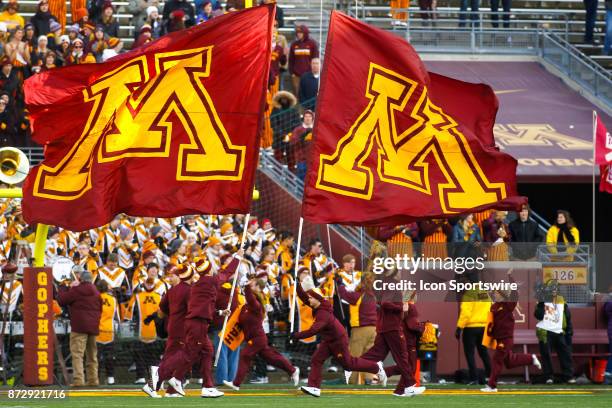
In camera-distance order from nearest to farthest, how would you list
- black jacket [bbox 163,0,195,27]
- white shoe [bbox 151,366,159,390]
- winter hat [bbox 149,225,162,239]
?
white shoe [bbox 151,366,159,390], winter hat [bbox 149,225,162,239], black jacket [bbox 163,0,195,27]

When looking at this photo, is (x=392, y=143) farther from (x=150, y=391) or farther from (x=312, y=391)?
(x=150, y=391)

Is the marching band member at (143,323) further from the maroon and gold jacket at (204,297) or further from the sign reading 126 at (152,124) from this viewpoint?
the sign reading 126 at (152,124)

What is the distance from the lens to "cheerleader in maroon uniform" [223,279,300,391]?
21.0m

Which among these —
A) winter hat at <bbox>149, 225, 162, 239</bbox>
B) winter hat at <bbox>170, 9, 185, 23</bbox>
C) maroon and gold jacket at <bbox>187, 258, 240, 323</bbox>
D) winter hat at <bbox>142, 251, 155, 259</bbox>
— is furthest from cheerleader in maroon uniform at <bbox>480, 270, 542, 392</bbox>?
winter hat at <bbox>170, 9, 185, 23</bbox>

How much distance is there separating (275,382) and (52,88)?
920 centimetres

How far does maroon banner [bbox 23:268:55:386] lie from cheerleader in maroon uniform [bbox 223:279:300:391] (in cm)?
477

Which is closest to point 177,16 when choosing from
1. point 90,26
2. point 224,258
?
point 90,26

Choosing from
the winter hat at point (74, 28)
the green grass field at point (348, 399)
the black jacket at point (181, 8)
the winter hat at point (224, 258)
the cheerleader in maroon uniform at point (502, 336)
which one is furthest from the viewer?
the black jacket at point (181, 8)

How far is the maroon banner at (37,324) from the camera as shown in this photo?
53.6 ft

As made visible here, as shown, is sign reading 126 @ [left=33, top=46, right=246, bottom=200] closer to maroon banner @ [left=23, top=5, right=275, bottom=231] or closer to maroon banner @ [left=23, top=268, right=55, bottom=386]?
maroon banner @ [left=23, top=5, right=275, bottom=231]

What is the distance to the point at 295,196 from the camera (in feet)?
85.6

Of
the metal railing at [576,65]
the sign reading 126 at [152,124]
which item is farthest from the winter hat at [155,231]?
the metal railing at [576,65]

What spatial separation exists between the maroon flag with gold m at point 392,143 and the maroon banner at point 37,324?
3.16m

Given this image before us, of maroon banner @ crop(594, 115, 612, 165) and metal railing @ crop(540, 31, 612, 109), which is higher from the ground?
metal railing @ crop(540, 31, 612, 109)
